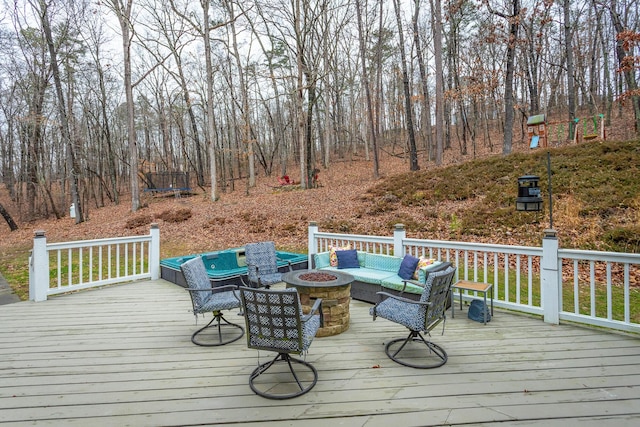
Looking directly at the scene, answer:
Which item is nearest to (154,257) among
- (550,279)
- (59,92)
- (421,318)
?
(421,318)

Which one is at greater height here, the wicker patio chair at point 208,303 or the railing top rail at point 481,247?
the railing top rail at point 481,247

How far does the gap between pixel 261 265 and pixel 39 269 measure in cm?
322

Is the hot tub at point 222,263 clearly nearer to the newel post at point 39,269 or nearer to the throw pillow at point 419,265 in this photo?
the newel post at point 39,269

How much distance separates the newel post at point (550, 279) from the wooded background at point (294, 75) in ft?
25.5

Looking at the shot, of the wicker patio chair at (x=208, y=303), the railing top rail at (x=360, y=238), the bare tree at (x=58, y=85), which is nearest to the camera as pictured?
the wicker patio chair at (x=208, y=303)

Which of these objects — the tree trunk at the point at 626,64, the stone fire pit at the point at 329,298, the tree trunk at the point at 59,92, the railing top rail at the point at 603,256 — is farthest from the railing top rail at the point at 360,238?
the tree trunk at the point at 59,92

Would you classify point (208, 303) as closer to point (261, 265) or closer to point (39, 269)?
point (261, 265)

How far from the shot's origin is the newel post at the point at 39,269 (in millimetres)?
4883

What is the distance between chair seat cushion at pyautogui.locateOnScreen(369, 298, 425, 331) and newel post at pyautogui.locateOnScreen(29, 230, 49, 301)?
4.84m

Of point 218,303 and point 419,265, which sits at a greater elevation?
point 419,265

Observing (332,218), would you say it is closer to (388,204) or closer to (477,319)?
(388,204)

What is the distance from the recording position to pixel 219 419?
221 centimetres

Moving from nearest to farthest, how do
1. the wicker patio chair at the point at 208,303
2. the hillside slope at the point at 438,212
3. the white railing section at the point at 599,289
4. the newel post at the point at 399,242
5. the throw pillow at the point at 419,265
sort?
the white railing section at the point at 599,289 → the wicker patio chair at the point at 208,303 → the throw pillow at the point at 419,265 → the newel post at the point at 399,242 → the hillside slope at the point at 438,212

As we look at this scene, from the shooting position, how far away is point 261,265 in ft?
17.3
